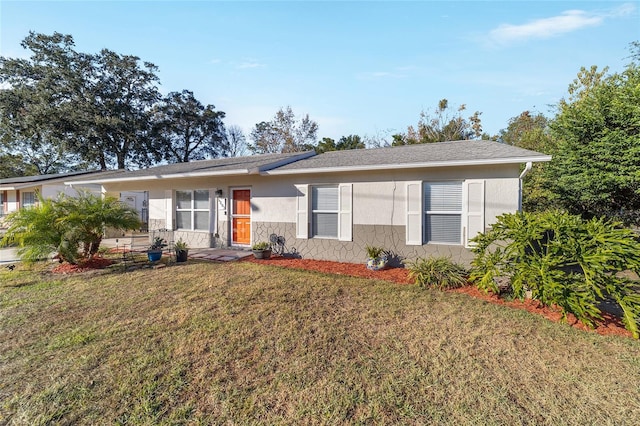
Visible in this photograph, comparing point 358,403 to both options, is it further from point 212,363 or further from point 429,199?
point 429,199

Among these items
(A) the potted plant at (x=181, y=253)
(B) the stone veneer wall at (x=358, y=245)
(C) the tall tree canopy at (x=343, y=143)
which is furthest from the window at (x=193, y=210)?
(C) the tall tree canopy at (x=343, y=143)

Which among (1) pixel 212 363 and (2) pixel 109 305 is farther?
(2) pixel 109 305

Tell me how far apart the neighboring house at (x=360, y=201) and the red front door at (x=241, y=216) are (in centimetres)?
3

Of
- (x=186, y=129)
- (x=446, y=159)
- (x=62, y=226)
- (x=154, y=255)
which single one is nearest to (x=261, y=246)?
(x=154, y=255)

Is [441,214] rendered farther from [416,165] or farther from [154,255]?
[154,255]

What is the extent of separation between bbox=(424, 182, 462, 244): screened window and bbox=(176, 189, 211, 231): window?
6764 millimetres

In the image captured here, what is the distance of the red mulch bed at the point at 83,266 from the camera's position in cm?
670

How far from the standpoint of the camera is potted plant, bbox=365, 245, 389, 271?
6617 mm

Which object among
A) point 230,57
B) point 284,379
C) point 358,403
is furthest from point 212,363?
point 230,57

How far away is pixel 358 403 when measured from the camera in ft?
7.70

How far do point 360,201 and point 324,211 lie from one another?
1.05 meters

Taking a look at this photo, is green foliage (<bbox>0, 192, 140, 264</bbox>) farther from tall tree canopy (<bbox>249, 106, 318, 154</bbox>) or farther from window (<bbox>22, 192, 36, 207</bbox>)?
tall tree canopy (<bbox>249, 106, 318, 154</bbox>)

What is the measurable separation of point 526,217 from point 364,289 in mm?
2964

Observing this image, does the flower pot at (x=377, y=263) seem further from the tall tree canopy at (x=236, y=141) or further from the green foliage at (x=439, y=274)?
the tall tree canopy at (x=236, y=141)
